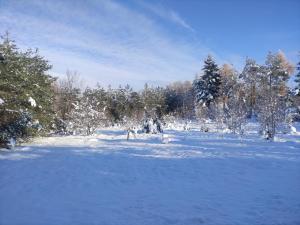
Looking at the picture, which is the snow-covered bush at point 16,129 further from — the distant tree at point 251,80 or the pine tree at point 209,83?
the pine tree at point 209,83

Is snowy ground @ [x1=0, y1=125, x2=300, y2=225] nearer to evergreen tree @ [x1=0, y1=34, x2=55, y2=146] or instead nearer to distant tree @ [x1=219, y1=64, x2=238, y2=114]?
evergreen tree @ [x1=0, y1=34, x2=55, y2=146]

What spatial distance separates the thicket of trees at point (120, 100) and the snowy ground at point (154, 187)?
321 cm

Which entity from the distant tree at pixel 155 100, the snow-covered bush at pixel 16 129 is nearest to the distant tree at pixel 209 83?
the distant tree at pixel 155 100

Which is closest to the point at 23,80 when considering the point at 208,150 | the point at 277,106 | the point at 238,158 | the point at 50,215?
the point at 208,150

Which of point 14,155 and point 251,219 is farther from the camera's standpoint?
point 14,155

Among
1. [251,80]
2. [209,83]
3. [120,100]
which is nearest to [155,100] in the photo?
[120,100]

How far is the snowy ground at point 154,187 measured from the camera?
596cm

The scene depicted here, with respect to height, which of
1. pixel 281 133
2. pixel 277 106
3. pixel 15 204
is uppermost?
pixel 277 106

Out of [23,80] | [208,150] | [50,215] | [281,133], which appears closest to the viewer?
[50,215]

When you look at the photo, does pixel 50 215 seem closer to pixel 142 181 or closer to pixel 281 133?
pixel 142 181

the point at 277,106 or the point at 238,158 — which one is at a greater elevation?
the point at 277,106

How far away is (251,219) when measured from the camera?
569 centimetres

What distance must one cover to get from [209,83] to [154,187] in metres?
35.6

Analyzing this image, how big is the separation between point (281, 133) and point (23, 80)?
15.2 meters
